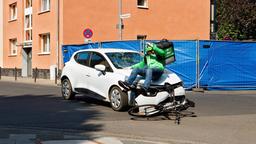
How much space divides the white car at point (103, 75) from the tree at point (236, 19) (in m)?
29.6

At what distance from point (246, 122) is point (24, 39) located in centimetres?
2743

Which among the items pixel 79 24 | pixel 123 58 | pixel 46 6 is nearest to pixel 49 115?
pixel 123 58

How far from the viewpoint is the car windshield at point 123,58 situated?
1287 centimetres

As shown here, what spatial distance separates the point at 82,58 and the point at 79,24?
1587 centimetres

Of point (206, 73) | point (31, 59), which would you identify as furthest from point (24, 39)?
point (206, 73)

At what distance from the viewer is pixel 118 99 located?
1206 centimetres

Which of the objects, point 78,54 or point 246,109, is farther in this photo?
point 78,54

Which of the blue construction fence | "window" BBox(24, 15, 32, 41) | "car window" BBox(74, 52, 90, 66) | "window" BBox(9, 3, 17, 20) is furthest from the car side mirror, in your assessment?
"window" BBox(9, 3, 17, 20)

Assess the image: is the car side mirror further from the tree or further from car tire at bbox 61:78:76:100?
the tree

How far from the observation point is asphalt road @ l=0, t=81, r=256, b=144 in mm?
8875

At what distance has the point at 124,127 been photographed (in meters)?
9.74

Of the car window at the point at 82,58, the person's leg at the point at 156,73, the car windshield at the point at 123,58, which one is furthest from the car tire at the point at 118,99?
the car window at the point at 82,58

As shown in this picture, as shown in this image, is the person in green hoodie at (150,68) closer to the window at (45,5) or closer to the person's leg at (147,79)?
the person's leg at (147,79)

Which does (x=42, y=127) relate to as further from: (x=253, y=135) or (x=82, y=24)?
(x=82, y=24)
